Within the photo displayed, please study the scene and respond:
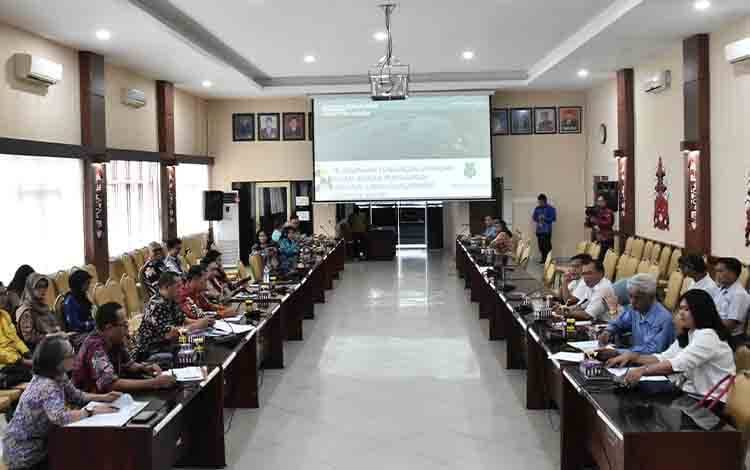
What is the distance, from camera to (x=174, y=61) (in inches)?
514

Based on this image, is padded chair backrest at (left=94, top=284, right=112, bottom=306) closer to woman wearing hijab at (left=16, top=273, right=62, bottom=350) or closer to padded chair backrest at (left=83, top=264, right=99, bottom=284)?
woman wearing hijab at (left=16, top=273, right=62, bottom=350)

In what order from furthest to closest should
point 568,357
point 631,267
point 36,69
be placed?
point 631,267 < point 36,69 < point 568,357

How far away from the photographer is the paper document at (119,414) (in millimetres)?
4082

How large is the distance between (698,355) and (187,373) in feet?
9.87

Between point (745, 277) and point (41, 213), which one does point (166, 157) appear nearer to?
point (41, 213)

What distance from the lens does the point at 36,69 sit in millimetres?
9906

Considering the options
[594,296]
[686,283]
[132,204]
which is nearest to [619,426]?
[594,296]

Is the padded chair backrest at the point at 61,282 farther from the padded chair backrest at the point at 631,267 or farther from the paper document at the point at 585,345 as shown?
the padded chair backrest at the point at 631,267

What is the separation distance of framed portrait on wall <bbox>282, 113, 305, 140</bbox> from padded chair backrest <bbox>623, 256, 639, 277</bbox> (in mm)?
10307

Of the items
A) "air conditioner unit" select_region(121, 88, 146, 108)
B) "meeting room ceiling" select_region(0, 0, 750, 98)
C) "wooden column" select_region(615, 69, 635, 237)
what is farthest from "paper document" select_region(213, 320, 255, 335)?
"wooden column" select_region(615, 69, 635, 237)

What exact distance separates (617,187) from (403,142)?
5.12 m

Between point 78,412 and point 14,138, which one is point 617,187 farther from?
point 78,412

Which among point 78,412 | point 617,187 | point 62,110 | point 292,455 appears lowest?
point 292,455

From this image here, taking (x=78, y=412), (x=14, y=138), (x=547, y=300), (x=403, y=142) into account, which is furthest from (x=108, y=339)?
(x=403, y=142)
